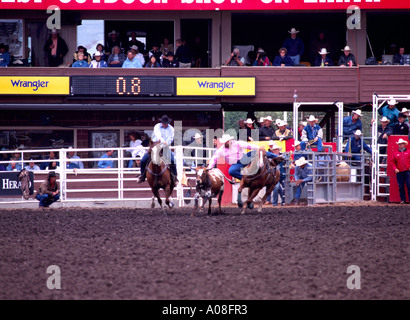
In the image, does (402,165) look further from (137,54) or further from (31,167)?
(31,167)

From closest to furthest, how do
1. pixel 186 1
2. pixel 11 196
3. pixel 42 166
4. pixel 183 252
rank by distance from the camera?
pixel 183 252 < pixel 11 196 < pixel 42 166 < pixel 186 1

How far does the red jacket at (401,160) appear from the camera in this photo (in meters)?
19.2

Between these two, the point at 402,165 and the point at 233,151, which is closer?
the point at 233,151

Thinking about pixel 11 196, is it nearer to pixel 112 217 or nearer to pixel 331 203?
pixel 112 217

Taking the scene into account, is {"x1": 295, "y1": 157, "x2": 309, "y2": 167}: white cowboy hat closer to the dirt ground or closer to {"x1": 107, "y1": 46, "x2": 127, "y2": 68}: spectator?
the dirt ground

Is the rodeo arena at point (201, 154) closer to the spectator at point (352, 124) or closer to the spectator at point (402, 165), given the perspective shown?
the spectator at point (402, 165)

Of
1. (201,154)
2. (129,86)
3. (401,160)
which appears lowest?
(401,160)

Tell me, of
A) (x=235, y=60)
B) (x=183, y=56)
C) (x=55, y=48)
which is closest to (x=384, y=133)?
(x=235, y=60)

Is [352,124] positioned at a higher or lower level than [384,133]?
higher

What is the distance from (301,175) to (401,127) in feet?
11.3

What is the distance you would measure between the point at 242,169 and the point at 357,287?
353 inches

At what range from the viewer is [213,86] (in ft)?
78.0

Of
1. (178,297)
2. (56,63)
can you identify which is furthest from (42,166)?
(178,297)

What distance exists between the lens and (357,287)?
755 centimetres
